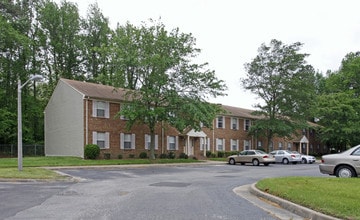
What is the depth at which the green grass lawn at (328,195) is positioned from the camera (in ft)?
27.0

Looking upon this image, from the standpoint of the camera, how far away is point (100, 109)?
3550cm

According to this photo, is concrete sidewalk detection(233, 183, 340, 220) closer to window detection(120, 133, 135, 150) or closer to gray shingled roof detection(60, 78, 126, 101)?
gray shingled roof detection(60, 78, 126, 101)

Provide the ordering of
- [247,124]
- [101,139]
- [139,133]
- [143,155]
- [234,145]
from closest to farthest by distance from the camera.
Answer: [101,139]
[143,155]
[139,133]
[234,145]
[247,124]

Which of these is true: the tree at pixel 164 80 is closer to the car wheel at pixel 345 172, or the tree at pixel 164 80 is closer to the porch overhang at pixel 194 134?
the porch overhang at pixel 194 134

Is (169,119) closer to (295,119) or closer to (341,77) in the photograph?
(295,119)

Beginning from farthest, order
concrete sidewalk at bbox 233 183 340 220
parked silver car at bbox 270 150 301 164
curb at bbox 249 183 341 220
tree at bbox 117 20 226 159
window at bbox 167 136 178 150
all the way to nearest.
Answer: window at bbox 167 136 178 150 → parked silver car at bbox 270 150 301 164 → tree at bbox 117 20 226 159 → concrete sidewalk at bbox 233 183 340 220 → curb at bbox 249 183 341 220

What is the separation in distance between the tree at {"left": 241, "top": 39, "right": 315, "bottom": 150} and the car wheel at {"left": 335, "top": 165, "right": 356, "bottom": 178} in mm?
30932

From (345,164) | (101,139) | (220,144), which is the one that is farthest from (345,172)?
(220,144)

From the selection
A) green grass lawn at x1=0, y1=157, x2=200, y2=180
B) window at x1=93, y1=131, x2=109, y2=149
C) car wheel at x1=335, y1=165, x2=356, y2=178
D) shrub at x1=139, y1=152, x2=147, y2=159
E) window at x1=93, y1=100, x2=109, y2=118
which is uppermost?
window at x1=93, y1=100, x2=109, y2=118

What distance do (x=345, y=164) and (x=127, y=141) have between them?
80.2 feet

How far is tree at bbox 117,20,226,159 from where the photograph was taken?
32438mm

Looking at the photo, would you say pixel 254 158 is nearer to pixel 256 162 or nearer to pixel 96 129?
pixel 256 162

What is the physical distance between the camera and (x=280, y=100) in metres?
48.2

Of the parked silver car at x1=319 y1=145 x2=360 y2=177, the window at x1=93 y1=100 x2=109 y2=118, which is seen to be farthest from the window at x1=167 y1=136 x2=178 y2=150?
the parked silver car at x1=319 y1=145 x2=360 y2=177
